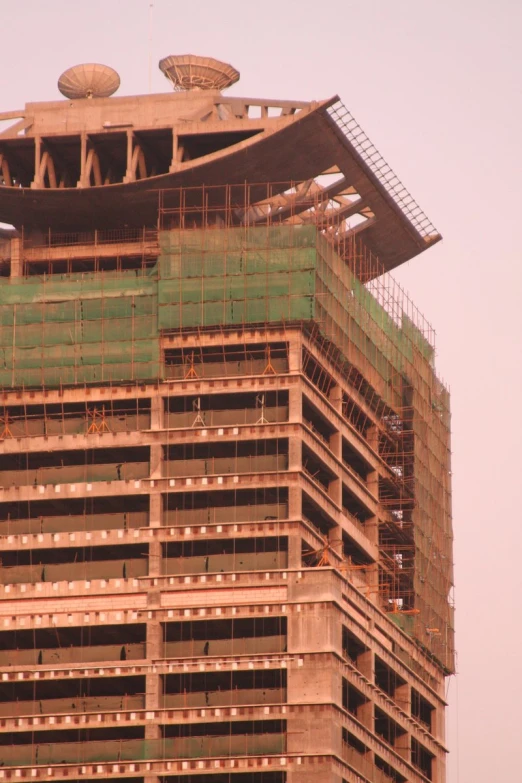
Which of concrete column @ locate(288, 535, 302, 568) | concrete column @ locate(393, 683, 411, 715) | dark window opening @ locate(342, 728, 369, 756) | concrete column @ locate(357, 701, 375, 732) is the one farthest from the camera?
concrete column @ locate(393, 683, 411, 715)

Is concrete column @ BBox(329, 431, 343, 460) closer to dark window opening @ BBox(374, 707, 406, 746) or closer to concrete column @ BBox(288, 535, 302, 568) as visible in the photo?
concrete column @ BBox(288, 535, 302, 568)

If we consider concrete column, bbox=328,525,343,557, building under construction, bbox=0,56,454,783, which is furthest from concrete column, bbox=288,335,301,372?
concrete column, bbox=328,525,343,557

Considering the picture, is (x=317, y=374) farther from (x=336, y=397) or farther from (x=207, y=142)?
(x=207, y=142)

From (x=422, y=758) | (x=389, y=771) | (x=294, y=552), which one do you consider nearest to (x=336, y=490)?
(x=294, y=552)

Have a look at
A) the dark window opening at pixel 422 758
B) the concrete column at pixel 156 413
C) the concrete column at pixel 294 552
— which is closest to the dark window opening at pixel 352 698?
the concrete column at pixel 294 552

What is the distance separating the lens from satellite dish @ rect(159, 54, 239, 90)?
618 ft

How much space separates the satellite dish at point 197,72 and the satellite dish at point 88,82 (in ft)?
16.2

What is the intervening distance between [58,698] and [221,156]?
40140mm

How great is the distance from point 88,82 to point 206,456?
33.5 m

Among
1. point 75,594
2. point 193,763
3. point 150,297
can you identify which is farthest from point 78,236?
point 193,763

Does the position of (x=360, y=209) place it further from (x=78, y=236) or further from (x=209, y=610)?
(x=209, y=610)

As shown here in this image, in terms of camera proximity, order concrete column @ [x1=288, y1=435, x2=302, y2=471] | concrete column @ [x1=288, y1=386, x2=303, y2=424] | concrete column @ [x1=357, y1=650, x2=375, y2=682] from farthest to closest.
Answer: concrete column @ [x1=357, y1=650, x2=375, y2=682] < concrete column @ [x1=288, y1=386, x2=303, y2=424] < concrete column @ [x1=288, y1=435, x2=302, y2=471]

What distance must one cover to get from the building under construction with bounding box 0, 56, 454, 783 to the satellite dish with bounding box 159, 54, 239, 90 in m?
0.21

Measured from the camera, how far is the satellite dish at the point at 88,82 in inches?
7446
